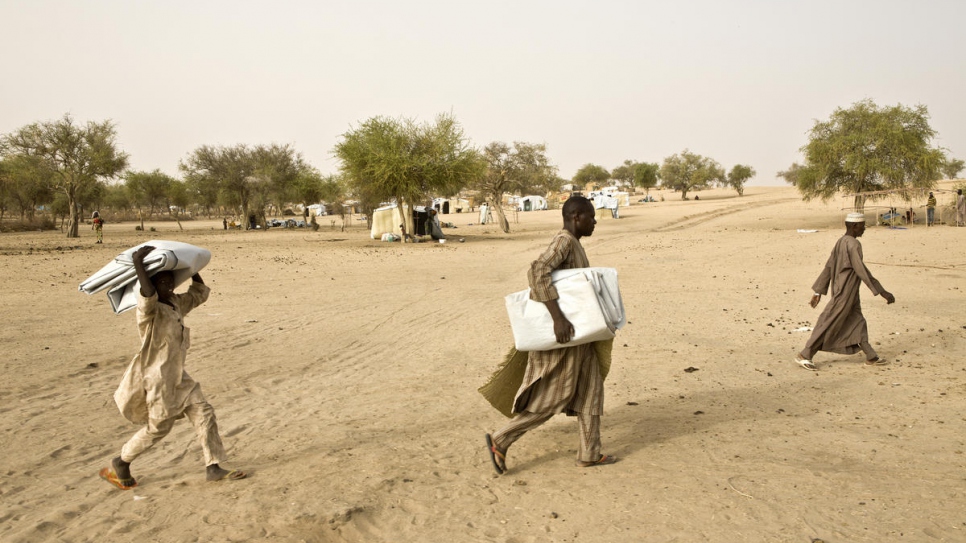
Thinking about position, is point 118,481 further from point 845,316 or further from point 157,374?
point 845,316

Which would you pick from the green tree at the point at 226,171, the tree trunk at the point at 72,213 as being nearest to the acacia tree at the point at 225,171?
the green tree at the point at 226,171

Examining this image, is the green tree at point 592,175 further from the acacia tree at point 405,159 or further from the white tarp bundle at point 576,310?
the white tarp bundle at point 576,310

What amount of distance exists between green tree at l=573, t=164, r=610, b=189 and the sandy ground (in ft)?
314

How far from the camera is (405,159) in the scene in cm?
2886

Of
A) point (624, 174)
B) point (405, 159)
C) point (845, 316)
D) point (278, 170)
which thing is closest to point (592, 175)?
point (624, 174)

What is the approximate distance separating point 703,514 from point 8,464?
462 centimetres

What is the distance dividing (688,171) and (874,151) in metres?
46.4

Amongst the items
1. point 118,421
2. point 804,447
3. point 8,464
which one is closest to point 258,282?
point 118,421

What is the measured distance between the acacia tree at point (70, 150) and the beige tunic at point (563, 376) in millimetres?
34504

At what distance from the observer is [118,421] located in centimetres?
562

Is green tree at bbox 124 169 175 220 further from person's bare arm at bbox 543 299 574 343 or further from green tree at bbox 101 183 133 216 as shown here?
person's bare arm at bbox 543 299 574 343

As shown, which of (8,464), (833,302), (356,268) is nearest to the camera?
(8,464)

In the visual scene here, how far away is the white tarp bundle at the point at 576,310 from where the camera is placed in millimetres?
3861

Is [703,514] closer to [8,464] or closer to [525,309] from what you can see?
[525,309]
